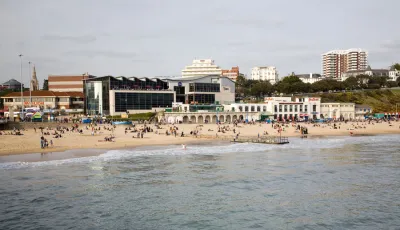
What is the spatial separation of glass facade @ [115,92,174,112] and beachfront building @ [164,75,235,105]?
16.5ft

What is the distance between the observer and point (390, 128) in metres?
84.0

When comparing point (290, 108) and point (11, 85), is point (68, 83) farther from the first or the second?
point (290, 108)

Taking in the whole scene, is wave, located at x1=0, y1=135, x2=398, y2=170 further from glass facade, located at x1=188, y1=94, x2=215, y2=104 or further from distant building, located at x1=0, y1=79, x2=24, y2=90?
distant building, located at x1=0, y1=79, x2=24, y2=90

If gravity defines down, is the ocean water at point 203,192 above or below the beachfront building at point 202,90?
below

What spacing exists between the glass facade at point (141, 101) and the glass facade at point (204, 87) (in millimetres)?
7670

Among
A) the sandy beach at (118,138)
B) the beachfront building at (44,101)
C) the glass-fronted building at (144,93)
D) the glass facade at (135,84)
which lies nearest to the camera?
the sandy beach at (118,138)

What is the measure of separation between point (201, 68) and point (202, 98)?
220 ft

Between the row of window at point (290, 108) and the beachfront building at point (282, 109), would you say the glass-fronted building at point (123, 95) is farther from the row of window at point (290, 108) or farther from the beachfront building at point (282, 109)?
the row of window at point (290, 108)

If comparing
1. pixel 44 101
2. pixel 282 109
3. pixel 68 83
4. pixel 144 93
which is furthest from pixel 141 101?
pixel 68 83

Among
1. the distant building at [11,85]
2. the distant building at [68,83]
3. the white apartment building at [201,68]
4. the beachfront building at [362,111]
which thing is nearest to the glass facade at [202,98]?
the beachfront building at [362,111]

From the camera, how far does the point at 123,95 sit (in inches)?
3826

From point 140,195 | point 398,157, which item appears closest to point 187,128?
point 398,157

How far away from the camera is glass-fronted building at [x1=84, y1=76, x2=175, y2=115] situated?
316 feet

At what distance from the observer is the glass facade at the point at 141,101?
9681cm
